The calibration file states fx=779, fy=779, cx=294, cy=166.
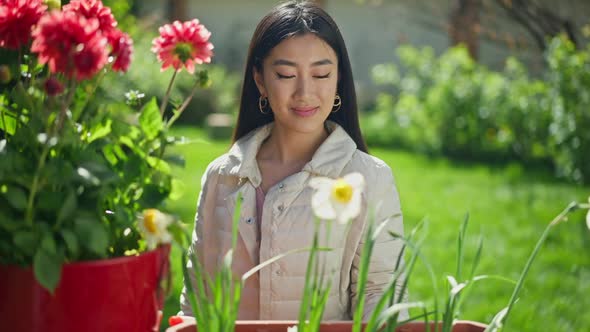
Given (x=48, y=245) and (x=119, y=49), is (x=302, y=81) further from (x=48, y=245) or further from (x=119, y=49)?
(x=48, y=245)

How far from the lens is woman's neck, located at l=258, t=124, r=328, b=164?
1.93 m

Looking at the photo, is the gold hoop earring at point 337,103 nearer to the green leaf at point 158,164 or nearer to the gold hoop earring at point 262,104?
the gold hoop earring at point 262,104

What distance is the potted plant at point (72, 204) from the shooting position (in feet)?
3.00

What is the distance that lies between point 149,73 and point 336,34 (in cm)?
808

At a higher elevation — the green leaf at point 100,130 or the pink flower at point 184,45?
the pink flower at point 184,45

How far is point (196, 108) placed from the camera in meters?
10.7

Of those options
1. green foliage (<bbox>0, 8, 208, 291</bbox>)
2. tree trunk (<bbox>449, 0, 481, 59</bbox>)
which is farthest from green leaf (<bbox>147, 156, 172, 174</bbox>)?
tree trunk (<bbox>449, 0, 481, 59</bbox>)

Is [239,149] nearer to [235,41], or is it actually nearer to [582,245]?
[582,245]

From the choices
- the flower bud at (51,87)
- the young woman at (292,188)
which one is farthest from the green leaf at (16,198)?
the young woman at (292,188)

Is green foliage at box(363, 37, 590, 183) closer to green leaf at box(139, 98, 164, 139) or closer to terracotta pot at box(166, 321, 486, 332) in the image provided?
terracotta pot at box(166, 321, 486, 332)

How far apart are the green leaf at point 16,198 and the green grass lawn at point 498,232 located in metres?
1.62

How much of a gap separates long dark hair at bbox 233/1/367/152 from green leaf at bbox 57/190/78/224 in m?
0.99

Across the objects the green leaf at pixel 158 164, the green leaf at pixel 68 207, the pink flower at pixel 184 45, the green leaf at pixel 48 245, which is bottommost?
the green leaf at pixel 48 245

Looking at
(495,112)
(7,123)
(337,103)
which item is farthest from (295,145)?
(495,112)
